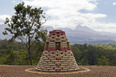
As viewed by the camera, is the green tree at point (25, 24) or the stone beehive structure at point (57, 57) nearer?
the stone beehive structure at point (57, 57)

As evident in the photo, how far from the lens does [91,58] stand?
71188mm

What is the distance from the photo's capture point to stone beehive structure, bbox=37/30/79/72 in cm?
1691

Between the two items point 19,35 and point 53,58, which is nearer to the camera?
point 53,58

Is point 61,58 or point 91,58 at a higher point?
point 61,58

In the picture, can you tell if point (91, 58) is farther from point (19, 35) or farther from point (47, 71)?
point (47, 71)

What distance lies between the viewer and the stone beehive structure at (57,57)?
16906 millimetres

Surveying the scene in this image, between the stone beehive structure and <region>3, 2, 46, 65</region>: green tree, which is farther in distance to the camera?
<region>3, 2, 46, 65</region>: green tree

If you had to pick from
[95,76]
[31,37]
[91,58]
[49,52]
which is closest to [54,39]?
[49,52]

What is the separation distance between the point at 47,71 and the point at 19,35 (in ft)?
49.1

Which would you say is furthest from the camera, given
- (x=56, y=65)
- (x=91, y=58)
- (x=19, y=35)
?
(x=91, y=58)

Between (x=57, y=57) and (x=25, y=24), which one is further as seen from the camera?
(x=25, y=24)

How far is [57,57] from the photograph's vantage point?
17078 mm

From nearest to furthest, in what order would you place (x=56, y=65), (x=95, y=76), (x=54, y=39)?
(x=95, y=76)
(x=56, y=65)
(x=54, y=39)

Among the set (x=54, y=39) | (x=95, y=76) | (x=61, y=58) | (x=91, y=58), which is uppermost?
(x=54, y=39)
